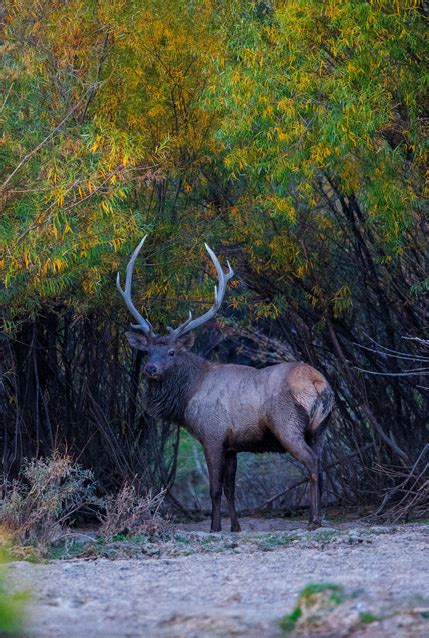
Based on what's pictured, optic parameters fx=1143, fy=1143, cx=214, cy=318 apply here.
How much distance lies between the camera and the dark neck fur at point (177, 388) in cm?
1177

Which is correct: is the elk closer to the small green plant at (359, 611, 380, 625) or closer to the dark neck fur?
the dark neck fur

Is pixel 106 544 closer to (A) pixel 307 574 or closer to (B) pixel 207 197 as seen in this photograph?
(A) pixel 307 574

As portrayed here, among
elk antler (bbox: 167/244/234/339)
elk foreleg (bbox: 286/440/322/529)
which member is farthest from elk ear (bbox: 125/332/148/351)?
elk foreleg (bbox: 286/440/322/529)

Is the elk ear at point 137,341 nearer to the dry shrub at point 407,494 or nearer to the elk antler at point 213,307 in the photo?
the elk antler at point 213,307

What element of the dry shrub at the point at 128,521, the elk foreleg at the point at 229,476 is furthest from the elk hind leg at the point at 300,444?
the dry shrub at the point at 128,521

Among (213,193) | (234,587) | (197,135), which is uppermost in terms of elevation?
(197,135)

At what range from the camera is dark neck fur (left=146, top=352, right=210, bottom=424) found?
1177cm

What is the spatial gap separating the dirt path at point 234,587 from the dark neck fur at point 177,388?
7.85ft

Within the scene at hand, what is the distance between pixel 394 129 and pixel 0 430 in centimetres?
565

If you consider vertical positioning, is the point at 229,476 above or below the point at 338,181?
below

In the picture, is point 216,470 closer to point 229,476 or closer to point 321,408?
point 229,476

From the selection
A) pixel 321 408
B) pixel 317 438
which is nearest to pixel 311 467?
pixel 317 438

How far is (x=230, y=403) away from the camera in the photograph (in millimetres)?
11406

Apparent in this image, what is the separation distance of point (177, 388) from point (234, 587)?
5192mm
